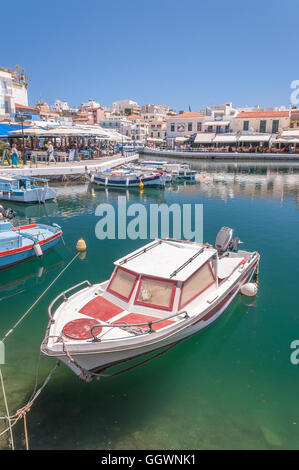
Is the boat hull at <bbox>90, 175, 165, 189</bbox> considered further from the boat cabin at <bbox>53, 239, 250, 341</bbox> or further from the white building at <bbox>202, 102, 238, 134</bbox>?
the white building at <bbox>202, 102, 238, 134</bbox>

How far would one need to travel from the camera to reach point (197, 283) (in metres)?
10.2

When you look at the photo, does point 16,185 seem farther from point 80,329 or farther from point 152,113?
point 152,113

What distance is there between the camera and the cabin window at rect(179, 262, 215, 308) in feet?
31.5

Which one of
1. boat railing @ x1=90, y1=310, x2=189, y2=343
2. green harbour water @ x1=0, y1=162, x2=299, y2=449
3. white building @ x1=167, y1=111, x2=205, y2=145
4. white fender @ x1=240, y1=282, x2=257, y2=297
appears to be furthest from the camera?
white building @ x1=167, y1=111, x2=205, y2=145

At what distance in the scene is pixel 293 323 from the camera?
1117 cm

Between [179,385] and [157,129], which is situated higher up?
[157,129]

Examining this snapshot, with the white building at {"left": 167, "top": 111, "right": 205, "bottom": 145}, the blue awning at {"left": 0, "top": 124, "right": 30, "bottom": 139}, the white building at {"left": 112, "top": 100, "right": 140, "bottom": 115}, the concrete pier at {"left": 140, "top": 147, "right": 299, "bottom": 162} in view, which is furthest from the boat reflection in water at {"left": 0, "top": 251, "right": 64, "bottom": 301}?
the white building at {"left": 112, "top": 100, "right": 140, "bottom": 115}

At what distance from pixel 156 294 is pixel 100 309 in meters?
1.66

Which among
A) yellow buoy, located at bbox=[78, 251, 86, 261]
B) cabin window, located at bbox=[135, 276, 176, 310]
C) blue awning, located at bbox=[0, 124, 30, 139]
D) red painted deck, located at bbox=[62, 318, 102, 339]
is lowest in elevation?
yellow buoy, located at bbox=[78, 251, 86, 261]

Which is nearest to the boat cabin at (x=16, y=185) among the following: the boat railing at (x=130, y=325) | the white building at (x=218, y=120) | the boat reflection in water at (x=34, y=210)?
the boat reflection in water at (x=34, y=210)

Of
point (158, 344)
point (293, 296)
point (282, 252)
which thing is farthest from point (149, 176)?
point (158, 344)

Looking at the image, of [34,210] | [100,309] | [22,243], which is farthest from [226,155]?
[100,309]

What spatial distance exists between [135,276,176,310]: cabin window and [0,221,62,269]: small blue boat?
27.1 feet

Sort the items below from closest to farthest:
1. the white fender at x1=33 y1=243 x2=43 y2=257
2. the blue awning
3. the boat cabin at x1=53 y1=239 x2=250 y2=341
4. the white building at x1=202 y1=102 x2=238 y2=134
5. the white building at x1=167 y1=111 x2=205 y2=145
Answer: the boat cabin at x1=53 y1=239 x2=250 y2=341, the white fender at x1=33 y1=243 x2=43 y2=257, the blue awning, the white building at x1=202 y1=102 x2=238 y2=134, the white building at x1=167 y1=111 x2=205 y2=145
